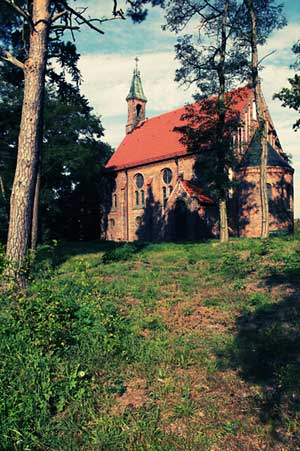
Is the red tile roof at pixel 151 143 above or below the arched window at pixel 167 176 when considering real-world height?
above

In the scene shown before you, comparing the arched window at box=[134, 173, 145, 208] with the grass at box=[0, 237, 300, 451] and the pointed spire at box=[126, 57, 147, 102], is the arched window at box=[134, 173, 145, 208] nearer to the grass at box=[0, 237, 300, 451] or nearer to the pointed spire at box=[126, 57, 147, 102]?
the pointed spire at box=[126, 57, 147, 102]

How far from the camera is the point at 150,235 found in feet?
112

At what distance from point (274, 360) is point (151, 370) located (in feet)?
5.35

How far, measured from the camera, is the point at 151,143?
121 ft

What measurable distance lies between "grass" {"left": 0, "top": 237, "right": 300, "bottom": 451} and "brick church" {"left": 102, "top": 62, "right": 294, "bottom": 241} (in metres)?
13.1

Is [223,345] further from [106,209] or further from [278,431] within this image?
[106,209]

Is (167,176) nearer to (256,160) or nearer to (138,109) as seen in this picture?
(256,160)

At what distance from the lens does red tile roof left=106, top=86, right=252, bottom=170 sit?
34.1 m

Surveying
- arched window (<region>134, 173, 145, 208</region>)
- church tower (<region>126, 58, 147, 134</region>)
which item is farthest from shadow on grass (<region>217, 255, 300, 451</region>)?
church tower (<region>126, 58, 147, 134</region>)

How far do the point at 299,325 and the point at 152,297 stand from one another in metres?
3.12

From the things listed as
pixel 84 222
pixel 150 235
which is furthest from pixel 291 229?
pixel 84 222

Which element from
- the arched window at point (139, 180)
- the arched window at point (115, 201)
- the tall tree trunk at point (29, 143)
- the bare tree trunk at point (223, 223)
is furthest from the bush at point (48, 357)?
the arched window at point (115, 201)

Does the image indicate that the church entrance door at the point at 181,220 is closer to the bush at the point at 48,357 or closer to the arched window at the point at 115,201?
the arched window at the point at 115,201

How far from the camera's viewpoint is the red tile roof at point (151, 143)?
34094 millimetres
